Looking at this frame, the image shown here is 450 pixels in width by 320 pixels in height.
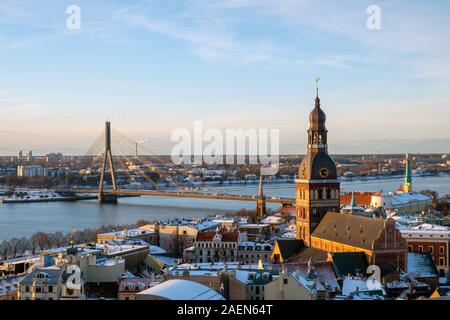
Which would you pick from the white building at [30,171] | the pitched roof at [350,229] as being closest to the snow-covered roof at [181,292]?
the pitched roof at [350,229]

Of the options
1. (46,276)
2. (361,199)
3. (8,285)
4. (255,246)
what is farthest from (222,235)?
(361,199)

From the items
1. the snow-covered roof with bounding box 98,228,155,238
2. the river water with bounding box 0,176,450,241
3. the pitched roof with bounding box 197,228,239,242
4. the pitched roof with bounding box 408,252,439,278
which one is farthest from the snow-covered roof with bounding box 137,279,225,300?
the river water with bounding box 0,176,450,241

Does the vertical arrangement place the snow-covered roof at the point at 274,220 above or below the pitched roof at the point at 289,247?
below

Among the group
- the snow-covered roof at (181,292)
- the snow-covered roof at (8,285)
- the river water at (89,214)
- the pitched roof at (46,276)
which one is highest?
the snow-covered roof at (181,292)

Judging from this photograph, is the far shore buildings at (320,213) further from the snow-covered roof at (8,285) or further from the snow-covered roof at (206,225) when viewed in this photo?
the snow-covered roof at (206,225)
